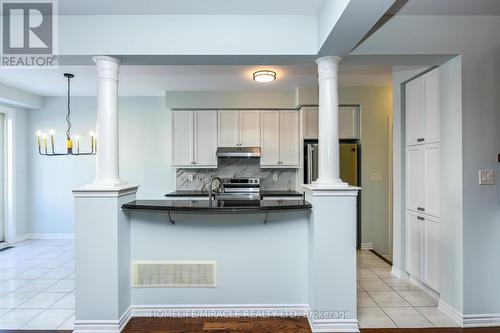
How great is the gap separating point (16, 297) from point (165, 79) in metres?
3.02

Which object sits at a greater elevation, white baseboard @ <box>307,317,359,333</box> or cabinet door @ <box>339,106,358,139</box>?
cabinet door @ <box>339,106,358,139</box>

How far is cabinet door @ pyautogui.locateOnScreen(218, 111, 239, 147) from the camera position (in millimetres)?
4781

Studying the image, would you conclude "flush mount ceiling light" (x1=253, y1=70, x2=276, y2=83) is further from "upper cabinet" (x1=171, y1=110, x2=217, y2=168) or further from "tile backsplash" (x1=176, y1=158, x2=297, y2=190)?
"tile backsplash" (x1=176, y1=158, x2=297, y2=190)

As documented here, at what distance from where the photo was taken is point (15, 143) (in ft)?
16.3

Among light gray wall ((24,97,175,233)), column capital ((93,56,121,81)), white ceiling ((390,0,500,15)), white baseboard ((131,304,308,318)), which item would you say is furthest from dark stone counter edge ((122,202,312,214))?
light gray wall ((24,97,175,233))

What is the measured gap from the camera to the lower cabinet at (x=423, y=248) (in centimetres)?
285

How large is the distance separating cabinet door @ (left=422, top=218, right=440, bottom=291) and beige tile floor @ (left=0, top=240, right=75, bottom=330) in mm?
3287

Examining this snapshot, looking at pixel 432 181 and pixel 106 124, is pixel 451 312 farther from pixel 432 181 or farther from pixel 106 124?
pixel 106 124

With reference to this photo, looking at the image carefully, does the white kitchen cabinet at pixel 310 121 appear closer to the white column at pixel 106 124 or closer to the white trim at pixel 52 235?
the white column at pixel 106 124

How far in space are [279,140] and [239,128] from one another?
0.67 metres

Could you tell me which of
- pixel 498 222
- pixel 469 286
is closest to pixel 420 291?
pixel 469 286

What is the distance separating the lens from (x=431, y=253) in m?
2.90

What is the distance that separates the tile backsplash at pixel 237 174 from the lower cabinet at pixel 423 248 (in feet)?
6.94

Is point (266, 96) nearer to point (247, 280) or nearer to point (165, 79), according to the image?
point (165, 79)
